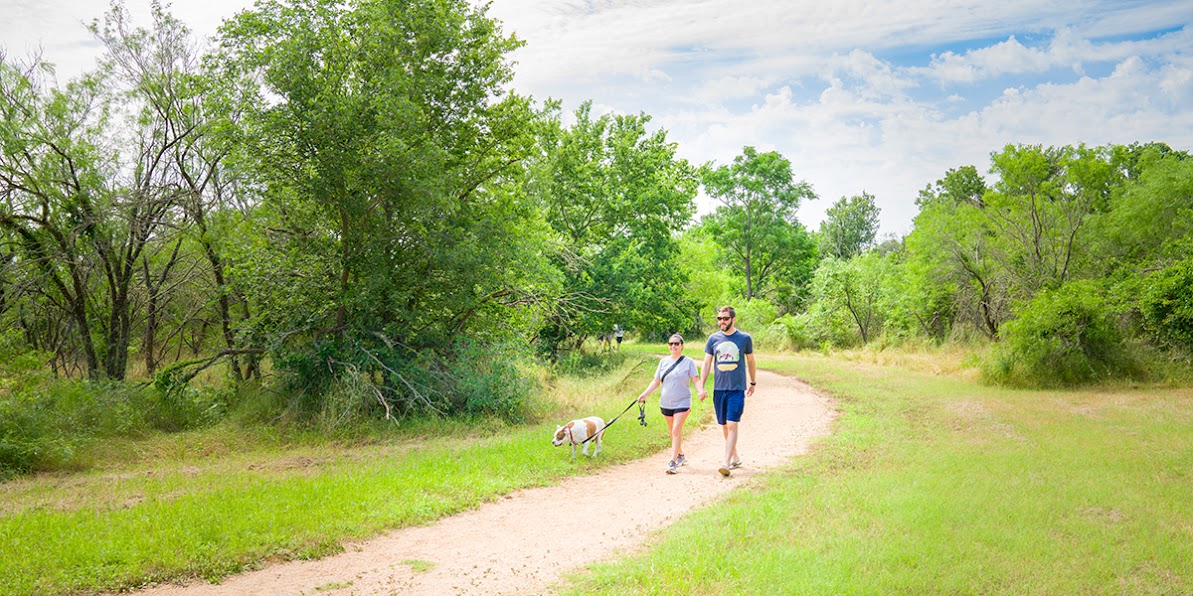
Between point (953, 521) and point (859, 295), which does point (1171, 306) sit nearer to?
point (859, 295)

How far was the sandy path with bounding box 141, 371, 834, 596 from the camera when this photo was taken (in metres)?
5.86

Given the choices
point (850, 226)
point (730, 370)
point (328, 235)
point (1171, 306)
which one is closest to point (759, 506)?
point (730, 370)

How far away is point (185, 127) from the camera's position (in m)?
17.7

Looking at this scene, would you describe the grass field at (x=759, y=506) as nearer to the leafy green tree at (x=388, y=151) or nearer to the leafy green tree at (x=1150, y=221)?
the leafy green tree at (x=388, y=151)

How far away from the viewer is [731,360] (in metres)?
9.38

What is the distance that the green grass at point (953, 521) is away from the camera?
5570 mm

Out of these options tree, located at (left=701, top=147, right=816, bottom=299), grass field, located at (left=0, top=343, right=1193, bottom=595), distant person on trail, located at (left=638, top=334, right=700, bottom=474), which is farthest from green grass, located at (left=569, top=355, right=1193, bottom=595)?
tree, located at (left=701, top=147, right=816, bottom=299)

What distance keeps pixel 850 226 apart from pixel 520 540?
2850 inches

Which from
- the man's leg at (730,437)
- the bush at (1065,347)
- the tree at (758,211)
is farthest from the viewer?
the tree at (758,211)

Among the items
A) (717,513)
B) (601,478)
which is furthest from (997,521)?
(601,478)

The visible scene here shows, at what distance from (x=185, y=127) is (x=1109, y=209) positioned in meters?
30.1

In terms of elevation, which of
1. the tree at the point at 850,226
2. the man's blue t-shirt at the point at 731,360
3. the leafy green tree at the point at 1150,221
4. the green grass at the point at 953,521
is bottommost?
the green grass at the point at 953,521

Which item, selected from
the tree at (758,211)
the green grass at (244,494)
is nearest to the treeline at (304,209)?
the green grass at (244,494)

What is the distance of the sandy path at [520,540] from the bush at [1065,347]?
10911mm
